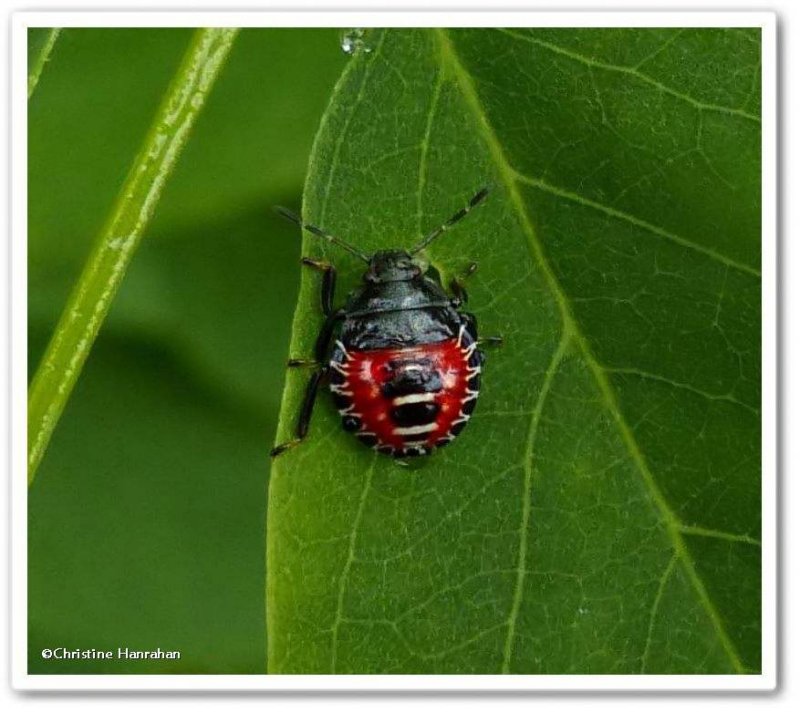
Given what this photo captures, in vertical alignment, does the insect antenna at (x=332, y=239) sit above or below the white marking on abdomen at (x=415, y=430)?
above

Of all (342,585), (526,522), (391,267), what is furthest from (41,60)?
(526,522)

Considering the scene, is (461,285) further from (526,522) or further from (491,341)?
(526,522)

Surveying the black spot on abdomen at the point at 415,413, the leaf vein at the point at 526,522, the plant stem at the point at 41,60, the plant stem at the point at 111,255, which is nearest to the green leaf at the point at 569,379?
the leaf vein at the point at 526,522

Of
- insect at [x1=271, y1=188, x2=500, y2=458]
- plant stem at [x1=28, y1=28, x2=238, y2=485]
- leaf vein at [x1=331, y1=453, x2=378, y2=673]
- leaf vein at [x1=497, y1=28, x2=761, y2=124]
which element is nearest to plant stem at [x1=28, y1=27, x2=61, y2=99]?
plant stem at [x1=28, y1=28, x2=238, y2=485]

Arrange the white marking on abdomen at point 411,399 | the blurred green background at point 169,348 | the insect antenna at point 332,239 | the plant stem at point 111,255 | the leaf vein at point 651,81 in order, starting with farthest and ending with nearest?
the blurred green background at point 169,348
the white marking on abdomen at point 411,399
the leaf vein at point 651,81
the insect antenna at point 332,239
the plant stem at point 111,255

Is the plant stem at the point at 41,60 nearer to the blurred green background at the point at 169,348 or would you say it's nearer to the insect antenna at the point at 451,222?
the blurred green background at the point at 169,348

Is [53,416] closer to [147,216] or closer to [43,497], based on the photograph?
[147,216]
